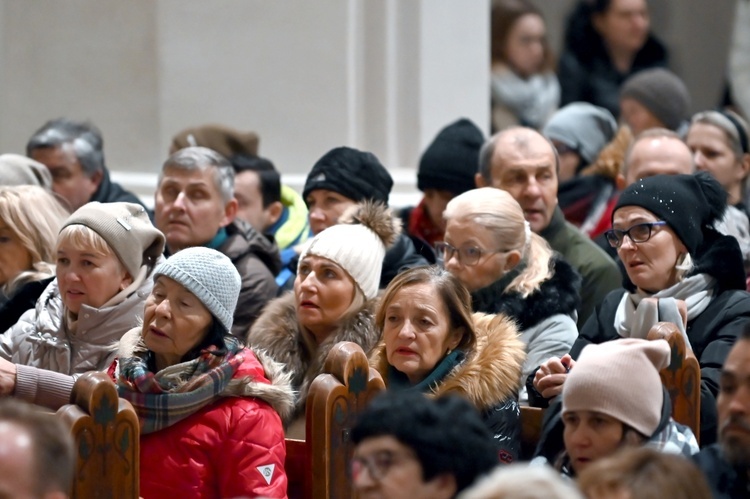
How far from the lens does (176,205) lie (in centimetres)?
595

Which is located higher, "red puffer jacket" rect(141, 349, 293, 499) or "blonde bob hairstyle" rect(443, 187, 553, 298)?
"blonde bob hairstyle" rect(443, 187, 553, 298)

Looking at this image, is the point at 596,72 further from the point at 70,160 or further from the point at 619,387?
Result: the point at 619,387

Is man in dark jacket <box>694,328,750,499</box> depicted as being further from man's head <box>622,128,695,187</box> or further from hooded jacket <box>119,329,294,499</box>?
man's head <box>622,128,695,187</box>

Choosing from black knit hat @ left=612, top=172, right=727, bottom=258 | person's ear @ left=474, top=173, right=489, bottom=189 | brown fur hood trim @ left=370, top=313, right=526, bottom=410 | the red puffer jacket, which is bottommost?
the red puffer jacket

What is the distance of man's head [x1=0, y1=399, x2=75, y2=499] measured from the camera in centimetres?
320

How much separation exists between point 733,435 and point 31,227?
3019 mm

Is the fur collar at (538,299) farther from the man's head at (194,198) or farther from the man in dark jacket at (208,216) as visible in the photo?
the man's head at (194,198)

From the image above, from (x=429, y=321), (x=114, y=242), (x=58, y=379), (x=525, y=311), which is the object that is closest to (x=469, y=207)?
(x=525, y=311)

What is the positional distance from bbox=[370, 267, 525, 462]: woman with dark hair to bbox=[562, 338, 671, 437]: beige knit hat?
0.69 meters

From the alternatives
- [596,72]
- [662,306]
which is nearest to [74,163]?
[662,306]

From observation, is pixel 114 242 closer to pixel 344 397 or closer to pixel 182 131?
pixel 344 397

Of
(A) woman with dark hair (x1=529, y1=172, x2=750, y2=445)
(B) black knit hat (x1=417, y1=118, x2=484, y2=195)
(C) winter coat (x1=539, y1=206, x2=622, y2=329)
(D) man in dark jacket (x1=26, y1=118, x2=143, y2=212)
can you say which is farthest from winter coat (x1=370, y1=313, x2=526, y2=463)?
(D) man in dark jacket (x1=26, y1=118, x2=143, y2=212)

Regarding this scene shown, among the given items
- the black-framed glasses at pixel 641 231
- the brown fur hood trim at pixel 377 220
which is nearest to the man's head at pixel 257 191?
the brown fur hood trim at pixel 377 220

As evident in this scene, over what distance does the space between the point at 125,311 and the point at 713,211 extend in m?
→ 2.02
